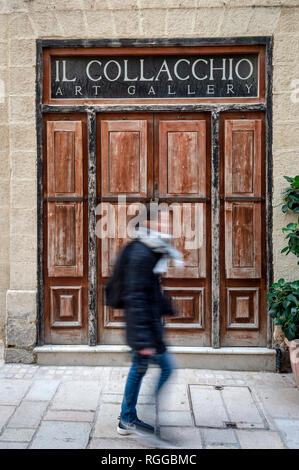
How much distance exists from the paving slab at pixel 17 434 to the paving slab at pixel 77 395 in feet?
1.60

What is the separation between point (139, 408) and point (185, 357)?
1.24 m

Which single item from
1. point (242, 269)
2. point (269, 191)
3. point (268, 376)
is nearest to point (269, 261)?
point (242, 269)

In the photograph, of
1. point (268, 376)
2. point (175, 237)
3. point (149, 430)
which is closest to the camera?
point (149, 430)

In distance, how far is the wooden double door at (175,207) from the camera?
210 inches

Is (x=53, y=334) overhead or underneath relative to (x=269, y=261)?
underneath

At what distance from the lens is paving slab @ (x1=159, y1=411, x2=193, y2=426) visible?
3.89 meters

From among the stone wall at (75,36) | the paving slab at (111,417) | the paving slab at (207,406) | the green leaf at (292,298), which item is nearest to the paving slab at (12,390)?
the stone wall at (75,36)

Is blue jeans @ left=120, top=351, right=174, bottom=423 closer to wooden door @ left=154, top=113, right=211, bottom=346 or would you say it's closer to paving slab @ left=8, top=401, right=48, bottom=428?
paving slab @ left=8, top=401, right=48, bottom=428

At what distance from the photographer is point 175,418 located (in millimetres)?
3990

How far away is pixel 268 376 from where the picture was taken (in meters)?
Answer: 5.06

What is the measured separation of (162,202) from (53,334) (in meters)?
2.07

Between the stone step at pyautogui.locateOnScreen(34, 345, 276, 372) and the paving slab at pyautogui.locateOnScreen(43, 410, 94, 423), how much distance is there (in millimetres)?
1199
